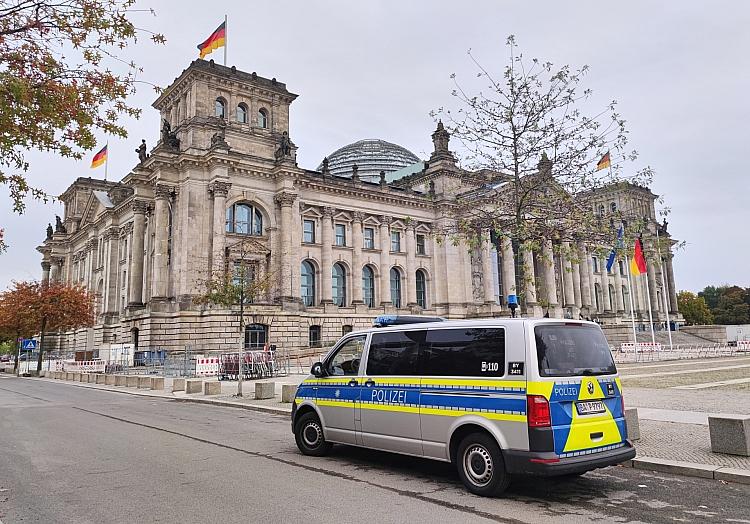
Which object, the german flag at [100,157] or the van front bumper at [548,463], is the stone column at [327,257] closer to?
the german flag at [100,157]

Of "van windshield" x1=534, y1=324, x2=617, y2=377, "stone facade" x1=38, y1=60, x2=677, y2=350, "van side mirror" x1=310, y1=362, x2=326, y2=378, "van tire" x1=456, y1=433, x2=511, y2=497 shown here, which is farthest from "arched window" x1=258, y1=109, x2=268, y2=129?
"van tire" x1=456, y1=433, x2=511, y2=497

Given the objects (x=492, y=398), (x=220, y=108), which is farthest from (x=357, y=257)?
(x=492, y=398)

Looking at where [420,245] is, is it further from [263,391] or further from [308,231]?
[263,391]

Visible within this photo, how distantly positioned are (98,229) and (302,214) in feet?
94.0

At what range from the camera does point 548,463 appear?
257 inches

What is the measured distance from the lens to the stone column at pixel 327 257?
51.4m

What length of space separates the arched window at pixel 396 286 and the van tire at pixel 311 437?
157ft

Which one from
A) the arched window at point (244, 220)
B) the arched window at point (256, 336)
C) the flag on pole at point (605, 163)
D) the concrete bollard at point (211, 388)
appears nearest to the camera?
the flag on pole at point (605, 163)

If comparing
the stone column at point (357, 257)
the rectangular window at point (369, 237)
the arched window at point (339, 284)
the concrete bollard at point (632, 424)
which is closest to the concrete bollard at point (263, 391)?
the concrete bollard at point (632, 424)

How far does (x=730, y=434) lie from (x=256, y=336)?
3913 cm

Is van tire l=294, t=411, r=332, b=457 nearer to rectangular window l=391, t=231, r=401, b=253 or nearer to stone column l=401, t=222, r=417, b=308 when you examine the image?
stone column l=401, t=222, r=417, b=308

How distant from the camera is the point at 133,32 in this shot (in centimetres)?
929

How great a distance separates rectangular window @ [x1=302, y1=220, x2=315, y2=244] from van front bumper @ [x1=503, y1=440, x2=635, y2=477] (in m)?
45.8

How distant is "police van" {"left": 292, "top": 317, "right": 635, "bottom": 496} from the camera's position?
266 inches
